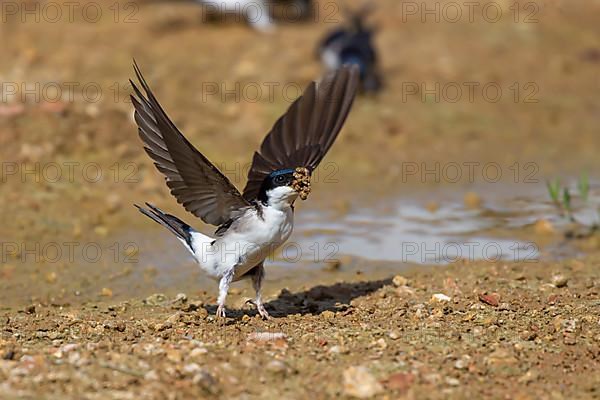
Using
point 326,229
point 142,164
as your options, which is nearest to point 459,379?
point 326,229

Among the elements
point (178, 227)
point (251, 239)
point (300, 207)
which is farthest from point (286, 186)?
point (300, 207)

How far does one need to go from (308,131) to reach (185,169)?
806mm

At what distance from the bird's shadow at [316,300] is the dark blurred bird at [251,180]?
25cm

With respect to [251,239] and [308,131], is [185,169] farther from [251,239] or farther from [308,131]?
[308,131]

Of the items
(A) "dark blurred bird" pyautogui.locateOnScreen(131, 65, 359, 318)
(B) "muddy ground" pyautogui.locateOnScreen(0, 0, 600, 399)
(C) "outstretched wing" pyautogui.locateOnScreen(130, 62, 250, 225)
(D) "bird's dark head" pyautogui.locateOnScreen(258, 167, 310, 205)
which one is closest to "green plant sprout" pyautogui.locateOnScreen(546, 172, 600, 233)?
(B) "muddy ground" pyautogui.locateOnScreen(0, 0, 600, 399)

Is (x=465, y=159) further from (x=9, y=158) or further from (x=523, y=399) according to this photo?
(x=523, y=399)

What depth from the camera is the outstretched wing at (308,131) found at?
5039mm

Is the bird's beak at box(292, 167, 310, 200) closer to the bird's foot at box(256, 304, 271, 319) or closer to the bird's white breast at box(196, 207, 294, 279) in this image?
the bird's white breast at box(196, 207, 294, 279)

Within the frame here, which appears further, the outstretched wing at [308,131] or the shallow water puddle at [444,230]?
the shallow water puddle at [444,230]

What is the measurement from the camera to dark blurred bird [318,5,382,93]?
31.7 feet

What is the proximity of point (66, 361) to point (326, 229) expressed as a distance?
331 centimetres

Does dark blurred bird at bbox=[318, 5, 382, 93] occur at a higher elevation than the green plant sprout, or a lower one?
higher

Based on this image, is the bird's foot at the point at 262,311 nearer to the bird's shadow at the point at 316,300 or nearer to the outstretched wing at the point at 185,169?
the bird's shadow at the point at 316,300

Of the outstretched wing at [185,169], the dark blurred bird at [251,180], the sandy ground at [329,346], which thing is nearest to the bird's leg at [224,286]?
the dark blurred bird at [251,180]
